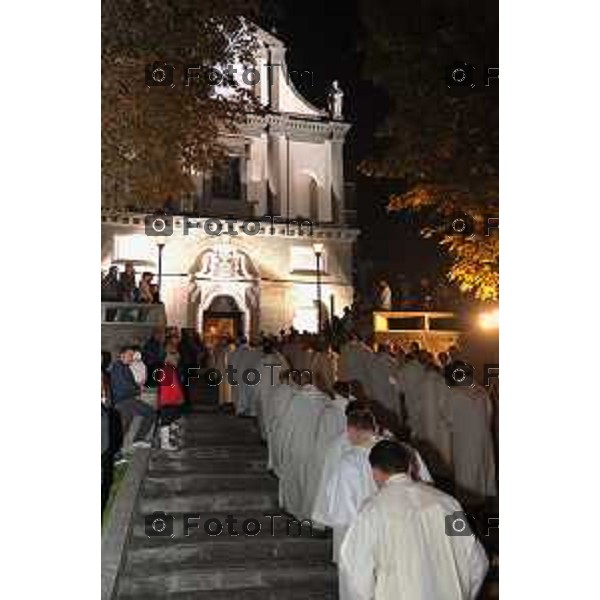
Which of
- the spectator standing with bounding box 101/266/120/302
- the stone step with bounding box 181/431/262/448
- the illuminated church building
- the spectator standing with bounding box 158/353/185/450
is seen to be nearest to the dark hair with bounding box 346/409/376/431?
the spectator standing with bounding box 158/353/185/450

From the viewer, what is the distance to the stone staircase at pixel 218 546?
8883 millimetres

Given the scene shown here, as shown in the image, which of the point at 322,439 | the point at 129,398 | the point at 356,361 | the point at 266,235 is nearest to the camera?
the point at 322,439

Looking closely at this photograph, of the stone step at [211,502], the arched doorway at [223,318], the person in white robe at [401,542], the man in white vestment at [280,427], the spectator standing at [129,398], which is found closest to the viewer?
the person in white robe at [401,542]

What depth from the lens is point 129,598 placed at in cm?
859

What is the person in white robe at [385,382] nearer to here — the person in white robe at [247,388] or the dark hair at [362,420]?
the person in white robe at [247,388]

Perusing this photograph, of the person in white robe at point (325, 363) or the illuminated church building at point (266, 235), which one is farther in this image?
the illuminated church building at point (266, 235)

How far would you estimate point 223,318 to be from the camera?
110 feet

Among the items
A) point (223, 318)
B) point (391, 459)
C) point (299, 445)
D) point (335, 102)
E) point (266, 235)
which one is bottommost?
point (299, 445)

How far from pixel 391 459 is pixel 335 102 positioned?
32.9 metres

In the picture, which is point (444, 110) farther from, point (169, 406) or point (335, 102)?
point (335, 102)

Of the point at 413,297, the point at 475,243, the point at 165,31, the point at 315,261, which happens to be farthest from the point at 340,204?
the point at 165,31

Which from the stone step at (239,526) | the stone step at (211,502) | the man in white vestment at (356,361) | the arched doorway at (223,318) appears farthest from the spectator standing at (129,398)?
the arched doorway at (223,318)

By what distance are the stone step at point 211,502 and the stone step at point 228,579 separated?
142 cm

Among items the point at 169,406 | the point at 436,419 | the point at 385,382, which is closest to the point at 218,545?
the point at 169,406
